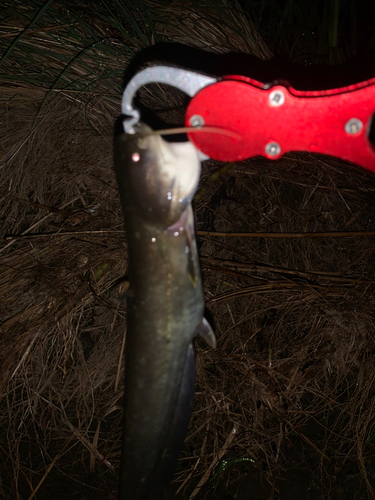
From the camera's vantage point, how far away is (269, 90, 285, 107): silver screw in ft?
3.77

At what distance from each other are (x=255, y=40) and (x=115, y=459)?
3.02 m

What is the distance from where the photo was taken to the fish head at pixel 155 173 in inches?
46.4

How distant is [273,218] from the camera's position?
7.58 feet

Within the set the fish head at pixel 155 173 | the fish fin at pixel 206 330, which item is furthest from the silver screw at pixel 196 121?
the fish fin at pixel 206 330

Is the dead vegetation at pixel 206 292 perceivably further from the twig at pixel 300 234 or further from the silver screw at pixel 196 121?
the silver screw at pixel 196 121

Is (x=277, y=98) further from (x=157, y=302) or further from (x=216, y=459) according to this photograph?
(x=216, y=459)

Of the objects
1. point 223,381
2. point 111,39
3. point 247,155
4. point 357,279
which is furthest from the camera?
point 223,381

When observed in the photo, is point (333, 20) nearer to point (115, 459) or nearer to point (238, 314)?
point (238, 314)

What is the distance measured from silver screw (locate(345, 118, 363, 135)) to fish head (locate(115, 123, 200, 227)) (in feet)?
1.73

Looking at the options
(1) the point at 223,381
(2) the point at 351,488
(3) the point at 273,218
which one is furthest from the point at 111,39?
(2) the point at 351,488

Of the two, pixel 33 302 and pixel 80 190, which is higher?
pixel 80 190

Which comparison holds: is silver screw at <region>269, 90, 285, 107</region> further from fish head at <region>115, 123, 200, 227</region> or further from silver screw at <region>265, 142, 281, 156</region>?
fish head at <region>115, 123, 200, 227</region>

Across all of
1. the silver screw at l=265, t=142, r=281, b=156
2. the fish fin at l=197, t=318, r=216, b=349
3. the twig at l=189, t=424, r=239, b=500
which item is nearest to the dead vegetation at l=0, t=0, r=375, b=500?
the twig at l=189, t=424, r=239, b=500

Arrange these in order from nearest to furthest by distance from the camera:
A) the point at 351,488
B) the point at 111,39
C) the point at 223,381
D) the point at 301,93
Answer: the point at 301,93 → the point at 111,39 → the point at 223,381 → the point at 351,488
